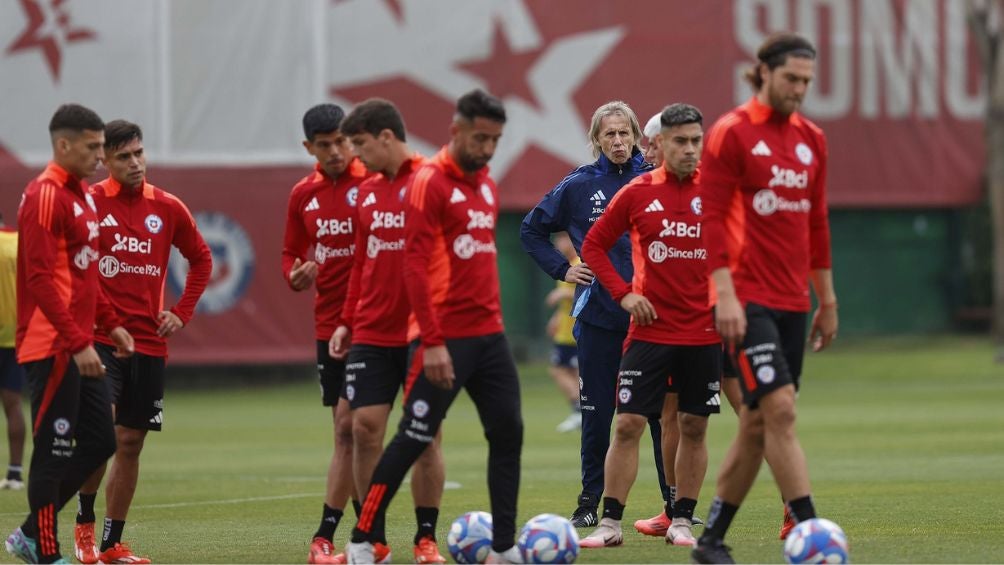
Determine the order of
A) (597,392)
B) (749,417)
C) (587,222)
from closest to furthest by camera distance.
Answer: (749,417) → (597,392) → (587,222)

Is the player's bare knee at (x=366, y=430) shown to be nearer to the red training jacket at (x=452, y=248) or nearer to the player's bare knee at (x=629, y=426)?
the red training jacket at (x=452, y=248)

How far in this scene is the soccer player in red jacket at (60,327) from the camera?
8523 millimetres

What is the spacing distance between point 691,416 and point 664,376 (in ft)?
1.32

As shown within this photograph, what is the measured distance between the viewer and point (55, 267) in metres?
8.63

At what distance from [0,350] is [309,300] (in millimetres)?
15521

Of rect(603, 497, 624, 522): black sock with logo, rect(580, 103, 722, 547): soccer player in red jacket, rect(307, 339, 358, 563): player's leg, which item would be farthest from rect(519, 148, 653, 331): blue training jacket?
rect(307, 339, 358, 563): player's leg

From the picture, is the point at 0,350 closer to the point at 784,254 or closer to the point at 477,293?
the point at 477,293

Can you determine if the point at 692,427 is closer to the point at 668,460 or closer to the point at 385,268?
the point at 668,460

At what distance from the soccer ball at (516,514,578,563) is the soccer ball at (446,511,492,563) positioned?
22 centimetres

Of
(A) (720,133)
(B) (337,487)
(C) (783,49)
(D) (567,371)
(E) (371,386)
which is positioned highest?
(C) (783,49)

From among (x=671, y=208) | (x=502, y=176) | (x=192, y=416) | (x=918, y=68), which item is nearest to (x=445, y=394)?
(x=671, y=208)

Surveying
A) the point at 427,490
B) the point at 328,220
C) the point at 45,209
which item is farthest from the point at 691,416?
the point at 45,209

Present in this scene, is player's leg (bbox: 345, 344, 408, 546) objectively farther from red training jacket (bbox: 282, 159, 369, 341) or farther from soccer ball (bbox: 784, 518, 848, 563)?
soccer ball (bbox: 784, 518, 848, 563)

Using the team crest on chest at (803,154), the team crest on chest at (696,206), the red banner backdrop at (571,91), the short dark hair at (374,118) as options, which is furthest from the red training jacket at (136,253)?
the red banner backdrop at (571,91)
